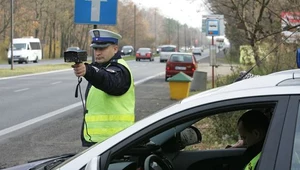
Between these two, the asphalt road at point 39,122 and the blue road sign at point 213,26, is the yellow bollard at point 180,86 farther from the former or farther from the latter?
the blue road sign at point 213,26

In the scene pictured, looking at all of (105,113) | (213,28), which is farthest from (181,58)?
(105,113)

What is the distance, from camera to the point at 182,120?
265 centimetres

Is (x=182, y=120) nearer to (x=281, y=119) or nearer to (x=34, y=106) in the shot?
(x=281, y=119)

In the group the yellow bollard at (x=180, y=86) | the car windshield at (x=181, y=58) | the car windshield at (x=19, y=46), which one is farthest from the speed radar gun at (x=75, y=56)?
the car windshield at (x=19, y=46)

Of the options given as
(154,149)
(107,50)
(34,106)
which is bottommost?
(34,106)

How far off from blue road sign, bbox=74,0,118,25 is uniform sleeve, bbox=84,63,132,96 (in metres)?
2.43

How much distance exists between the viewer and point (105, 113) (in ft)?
14.0

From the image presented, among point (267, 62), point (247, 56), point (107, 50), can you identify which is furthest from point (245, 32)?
point (107, 50)

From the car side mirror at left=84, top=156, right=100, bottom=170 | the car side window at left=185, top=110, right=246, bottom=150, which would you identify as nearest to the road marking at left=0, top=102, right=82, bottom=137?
the car side window at left=185, top=110, right=246, bottom=150

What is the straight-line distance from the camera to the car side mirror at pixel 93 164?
268cm

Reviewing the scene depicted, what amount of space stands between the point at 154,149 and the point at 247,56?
9646 mm

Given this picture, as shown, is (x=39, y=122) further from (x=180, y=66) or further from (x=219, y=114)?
(x=180, y=66)

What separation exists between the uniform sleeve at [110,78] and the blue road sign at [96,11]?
243 centimetres

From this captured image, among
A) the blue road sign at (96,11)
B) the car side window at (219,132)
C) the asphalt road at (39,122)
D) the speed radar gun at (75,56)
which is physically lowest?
the asphalt road at (39,122)
